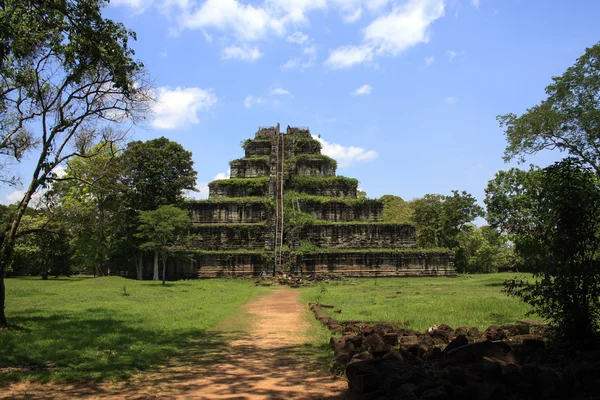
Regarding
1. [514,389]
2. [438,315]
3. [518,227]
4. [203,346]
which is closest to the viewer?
[514,389]

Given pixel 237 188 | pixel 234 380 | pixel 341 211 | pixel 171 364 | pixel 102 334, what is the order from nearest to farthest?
pixel 234 380 → pixel 171 364 → pixel 102 334 → pixel 341 211 → pixel 237 188

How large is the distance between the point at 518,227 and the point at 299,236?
1674cm

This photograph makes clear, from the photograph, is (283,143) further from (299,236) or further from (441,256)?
(441,256)

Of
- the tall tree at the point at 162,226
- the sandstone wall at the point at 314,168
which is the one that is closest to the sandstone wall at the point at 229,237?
the tall tree at the point at 162,226

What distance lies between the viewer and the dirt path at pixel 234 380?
614 centimetres

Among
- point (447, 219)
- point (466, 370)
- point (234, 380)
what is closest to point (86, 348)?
point (234, 380)

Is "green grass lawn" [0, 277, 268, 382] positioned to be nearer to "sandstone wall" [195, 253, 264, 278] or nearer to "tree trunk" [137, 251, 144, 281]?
"sandstone wall" [195, 253, 264, 278]

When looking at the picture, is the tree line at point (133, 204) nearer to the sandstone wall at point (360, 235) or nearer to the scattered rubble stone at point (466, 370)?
the sandstone wall at point (360, 235)

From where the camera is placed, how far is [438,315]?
40.4 feet

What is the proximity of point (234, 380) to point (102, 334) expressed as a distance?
5.05 m

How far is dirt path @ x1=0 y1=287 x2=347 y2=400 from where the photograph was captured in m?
6.14

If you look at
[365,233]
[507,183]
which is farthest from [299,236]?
[507,183]

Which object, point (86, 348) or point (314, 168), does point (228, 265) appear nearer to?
point (314, 168)

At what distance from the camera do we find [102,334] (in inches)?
410
